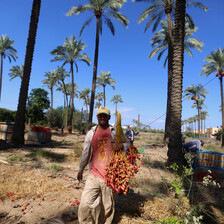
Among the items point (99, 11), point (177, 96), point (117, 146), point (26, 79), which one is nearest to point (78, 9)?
point (99, 11)

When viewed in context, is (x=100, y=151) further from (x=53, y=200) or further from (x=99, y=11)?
(x=99, y=11)

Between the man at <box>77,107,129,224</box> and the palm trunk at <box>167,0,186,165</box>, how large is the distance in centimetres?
505

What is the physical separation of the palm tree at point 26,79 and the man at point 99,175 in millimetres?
8375

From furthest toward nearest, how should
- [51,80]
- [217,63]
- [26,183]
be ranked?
[51,80] → [217,63] → [26,183]

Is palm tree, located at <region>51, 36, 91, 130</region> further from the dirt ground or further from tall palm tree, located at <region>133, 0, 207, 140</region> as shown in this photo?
the dirt ground

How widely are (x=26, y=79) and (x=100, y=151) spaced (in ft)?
29.9

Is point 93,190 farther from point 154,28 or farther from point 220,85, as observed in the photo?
point 220,85

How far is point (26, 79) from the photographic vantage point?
10422mm

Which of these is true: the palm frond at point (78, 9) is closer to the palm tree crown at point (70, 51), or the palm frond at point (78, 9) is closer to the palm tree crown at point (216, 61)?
the palm tree crown at point (70, 51)

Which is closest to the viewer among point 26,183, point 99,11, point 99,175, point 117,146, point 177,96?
point 117,146

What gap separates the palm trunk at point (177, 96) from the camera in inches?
291

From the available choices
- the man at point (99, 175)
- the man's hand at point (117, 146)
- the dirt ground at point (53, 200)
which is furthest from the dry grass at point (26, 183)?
the man's hand at point (117, 146)

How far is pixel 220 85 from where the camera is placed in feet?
78.5

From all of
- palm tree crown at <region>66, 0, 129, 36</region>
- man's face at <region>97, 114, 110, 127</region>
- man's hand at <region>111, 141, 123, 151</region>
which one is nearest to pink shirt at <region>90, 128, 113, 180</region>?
man's face at <region>97, 114, 110, 127</region>
